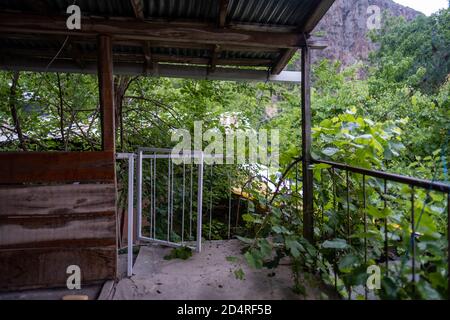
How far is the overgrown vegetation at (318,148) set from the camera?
1.91 m

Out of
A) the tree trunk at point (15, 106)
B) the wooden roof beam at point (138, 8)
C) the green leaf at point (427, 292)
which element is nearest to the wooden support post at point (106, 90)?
the wooden roof beam at point (138, 8)

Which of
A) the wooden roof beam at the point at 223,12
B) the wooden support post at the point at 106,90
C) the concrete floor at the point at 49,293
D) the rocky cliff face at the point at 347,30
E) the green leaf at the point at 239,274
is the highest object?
the rocky cliff face at the point at 347,30

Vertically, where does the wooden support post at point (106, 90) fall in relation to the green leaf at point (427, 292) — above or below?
above

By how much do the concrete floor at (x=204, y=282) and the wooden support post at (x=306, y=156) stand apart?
0.43 metres

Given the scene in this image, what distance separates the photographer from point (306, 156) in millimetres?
2938

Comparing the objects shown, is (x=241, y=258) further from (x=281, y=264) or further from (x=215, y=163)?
(x=215, y=163)

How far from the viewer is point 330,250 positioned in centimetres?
255

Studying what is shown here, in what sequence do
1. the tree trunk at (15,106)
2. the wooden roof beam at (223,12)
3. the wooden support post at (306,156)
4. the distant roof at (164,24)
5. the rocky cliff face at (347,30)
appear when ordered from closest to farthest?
the wooden roof beam at (223,12)
the distant roof at (164,24)
the wooden support post at (306,156)
the tree trunk at (15,106)
the rocky cliff face at (347,30)

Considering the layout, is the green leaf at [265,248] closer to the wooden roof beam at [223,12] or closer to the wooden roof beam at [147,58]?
the wooden roof beam at [223,12]

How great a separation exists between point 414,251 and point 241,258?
1.70m

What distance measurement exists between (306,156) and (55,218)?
2239mm

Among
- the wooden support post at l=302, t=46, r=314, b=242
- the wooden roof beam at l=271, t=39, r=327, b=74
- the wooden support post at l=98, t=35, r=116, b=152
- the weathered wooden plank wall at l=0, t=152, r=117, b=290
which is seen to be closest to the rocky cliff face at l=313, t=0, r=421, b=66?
the wooden roof beam at l=271, t=39, r=327, b=74

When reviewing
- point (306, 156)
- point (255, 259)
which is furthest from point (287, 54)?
point (255, 259)
